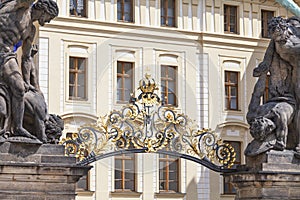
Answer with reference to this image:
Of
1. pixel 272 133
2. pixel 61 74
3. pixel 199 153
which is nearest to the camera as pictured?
pixel 272 133

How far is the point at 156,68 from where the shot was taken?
128 ft

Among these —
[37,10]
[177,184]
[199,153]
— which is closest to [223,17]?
[177,184]

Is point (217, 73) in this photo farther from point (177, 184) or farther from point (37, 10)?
point (37, 10)

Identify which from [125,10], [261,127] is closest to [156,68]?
[125,10]

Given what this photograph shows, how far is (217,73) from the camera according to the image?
A: 41.0 m

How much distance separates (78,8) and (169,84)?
4.72 metres

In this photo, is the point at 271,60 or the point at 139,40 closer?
the point at 271,60

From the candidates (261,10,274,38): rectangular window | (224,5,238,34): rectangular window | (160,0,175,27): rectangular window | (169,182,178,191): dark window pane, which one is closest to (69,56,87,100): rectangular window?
(160,0,175,27): rectangular window

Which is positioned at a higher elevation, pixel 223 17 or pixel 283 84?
pixel 223 17

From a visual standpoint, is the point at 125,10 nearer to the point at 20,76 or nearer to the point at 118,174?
the point at 118,174

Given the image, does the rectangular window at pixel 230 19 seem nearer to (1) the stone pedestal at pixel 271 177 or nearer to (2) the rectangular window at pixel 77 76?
(2) the rectangular window at pixel 77 76

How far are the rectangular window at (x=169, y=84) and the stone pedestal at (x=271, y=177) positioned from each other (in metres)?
21.1

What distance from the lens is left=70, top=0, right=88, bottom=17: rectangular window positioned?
38.2 m

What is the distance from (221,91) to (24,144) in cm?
2671
